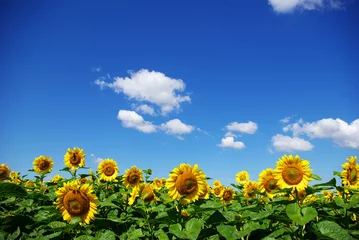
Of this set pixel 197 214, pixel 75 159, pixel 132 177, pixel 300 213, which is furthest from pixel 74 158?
Result: pixel 300 213

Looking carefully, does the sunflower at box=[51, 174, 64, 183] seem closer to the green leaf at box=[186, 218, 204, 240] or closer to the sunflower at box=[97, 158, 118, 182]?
the sunflower at box=[97, 158, 118, 182]

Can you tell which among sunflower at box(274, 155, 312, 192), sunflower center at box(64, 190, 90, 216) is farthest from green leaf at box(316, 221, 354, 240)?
sunflower center at box(64, 190, 90, 216)

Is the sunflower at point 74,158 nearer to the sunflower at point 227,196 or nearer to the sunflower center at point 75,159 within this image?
the sunflower center at point 75,159

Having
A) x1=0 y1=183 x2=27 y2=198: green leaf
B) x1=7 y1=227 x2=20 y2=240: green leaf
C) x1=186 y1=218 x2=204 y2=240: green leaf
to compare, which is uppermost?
x1=0 y1=183 x2=27 y2=198: green leaf

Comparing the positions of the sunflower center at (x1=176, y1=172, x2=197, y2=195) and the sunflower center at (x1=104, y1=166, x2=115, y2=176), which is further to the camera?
the sunflower center at (x1=104, y1=166, x2=115, y2=176)

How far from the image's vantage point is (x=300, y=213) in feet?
13.6

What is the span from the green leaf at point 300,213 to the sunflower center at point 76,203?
3614mm

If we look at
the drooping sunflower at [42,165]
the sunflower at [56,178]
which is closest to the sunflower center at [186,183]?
the drooping sunflower at [42,165]

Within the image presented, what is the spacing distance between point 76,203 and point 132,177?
354cm

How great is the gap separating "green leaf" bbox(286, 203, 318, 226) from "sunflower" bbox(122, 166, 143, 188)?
5.73m

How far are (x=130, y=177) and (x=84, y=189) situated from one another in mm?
3392

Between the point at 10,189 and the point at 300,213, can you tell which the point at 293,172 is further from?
the point at 10,189

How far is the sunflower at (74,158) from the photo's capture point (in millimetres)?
10562

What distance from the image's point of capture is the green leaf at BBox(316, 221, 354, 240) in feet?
12.6
